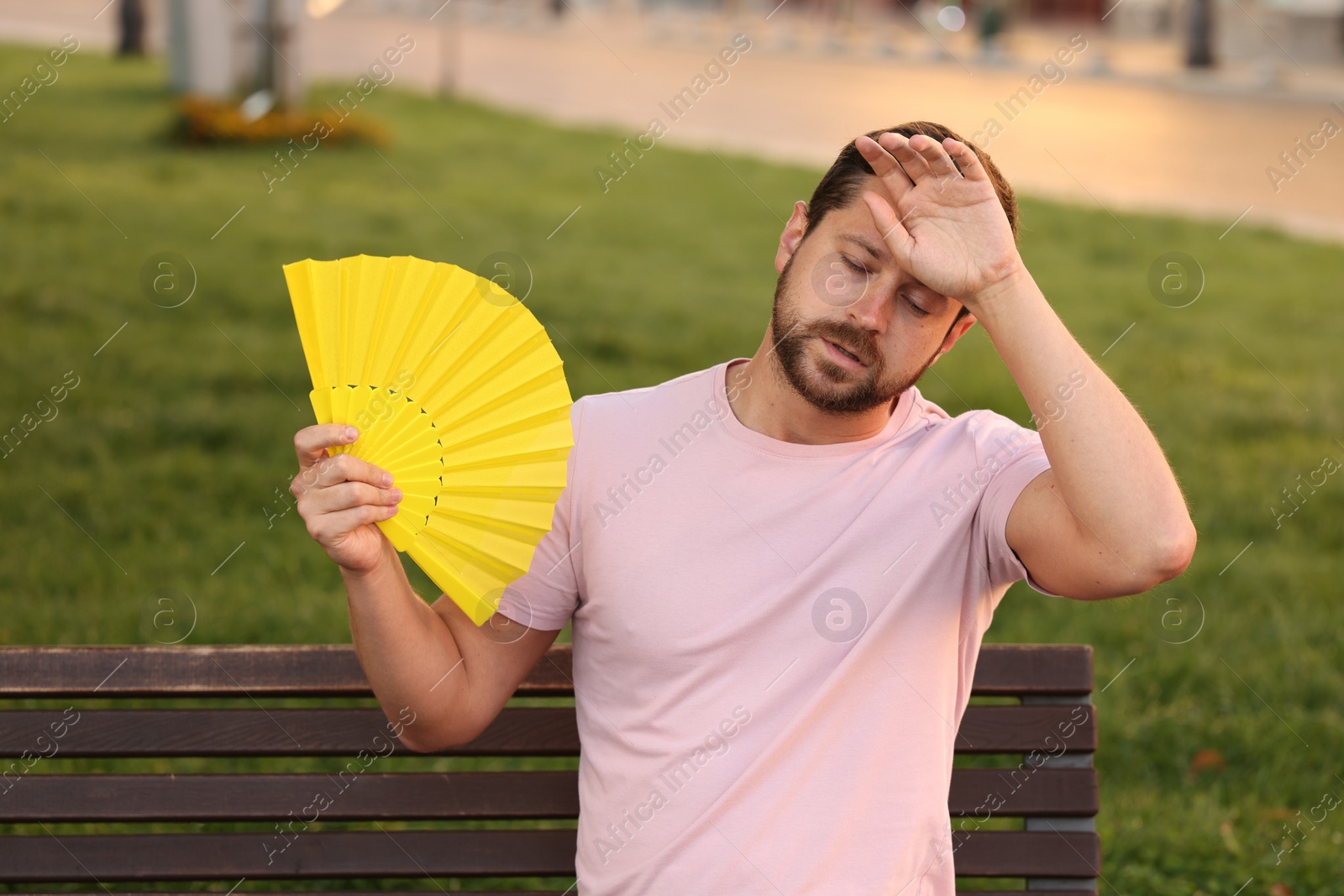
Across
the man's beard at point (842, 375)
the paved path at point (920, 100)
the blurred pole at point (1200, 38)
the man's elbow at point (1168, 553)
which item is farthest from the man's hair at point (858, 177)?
the blurred pole at point (1200, 38)

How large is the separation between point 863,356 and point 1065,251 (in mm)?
8016

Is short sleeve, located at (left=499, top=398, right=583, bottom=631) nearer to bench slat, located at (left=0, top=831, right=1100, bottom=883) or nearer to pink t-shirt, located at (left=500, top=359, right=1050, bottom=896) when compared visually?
pink t-shirt, located at (left=500, top=359, right=1050, bottom=896)

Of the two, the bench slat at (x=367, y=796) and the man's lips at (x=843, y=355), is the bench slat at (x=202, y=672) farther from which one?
the man's lips at (x=843, y=355)

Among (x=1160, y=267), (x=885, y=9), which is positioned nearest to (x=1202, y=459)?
(x=1160, y=267)

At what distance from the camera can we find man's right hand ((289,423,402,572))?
1.82 metres

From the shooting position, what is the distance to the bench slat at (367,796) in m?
2.38

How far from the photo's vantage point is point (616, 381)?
6.25 meters

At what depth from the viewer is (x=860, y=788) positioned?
2.04 m

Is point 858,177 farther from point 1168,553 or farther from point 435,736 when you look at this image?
point 435,736

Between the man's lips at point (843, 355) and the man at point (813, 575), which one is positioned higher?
the man's lips at point (843, 355)

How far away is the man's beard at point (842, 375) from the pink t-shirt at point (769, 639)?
10cm

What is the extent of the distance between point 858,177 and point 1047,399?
49cm

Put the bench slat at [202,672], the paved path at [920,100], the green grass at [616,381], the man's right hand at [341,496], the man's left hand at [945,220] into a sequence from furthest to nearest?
the paved path at [920,100]
the green grass at [616,381]
the bench slat at [202,672]
the man's left hand at [945,220]
the man's right hand at [341,496]

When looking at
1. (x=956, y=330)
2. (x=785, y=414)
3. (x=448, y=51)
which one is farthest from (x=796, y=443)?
(x=448, y=51)
